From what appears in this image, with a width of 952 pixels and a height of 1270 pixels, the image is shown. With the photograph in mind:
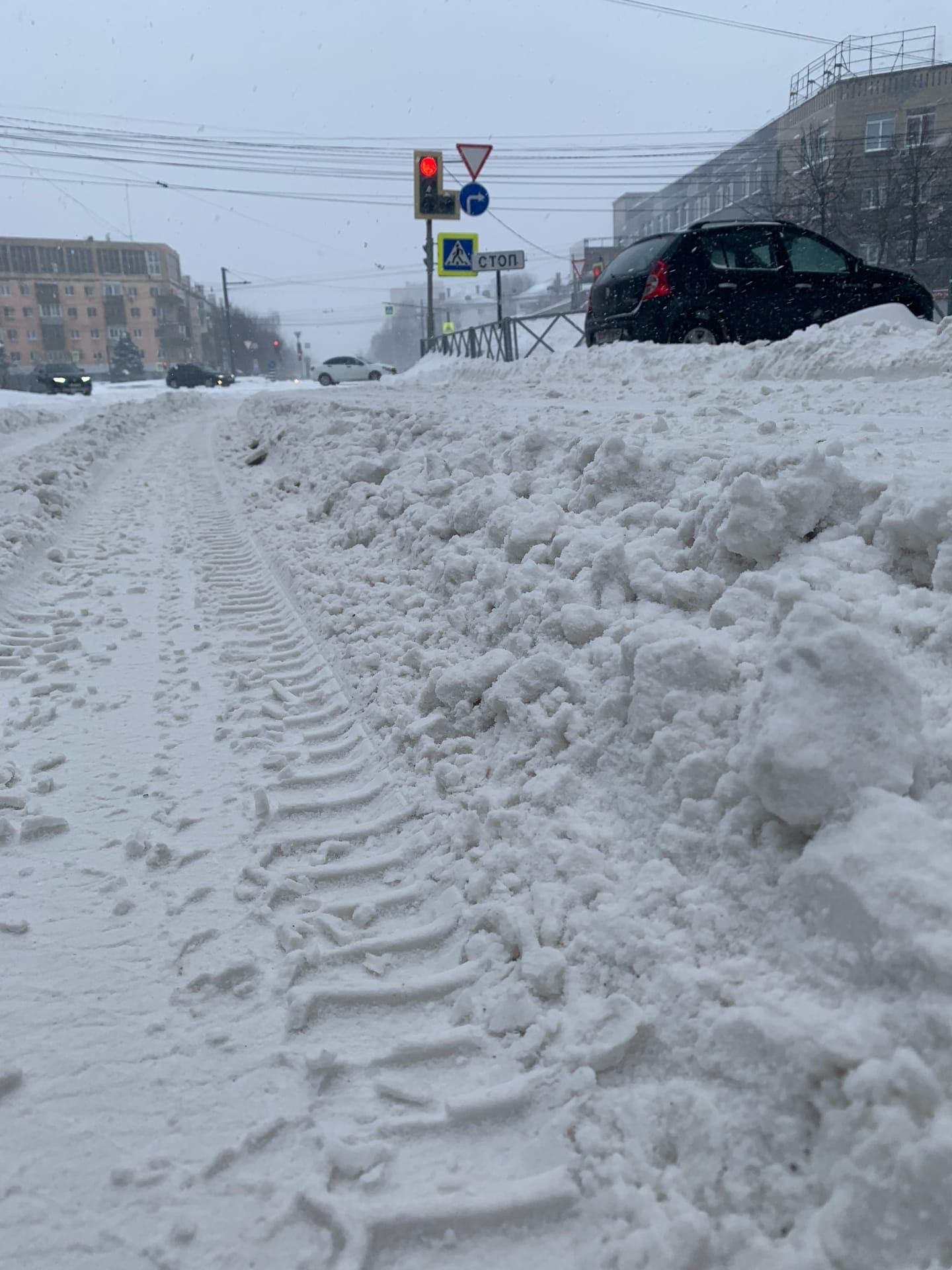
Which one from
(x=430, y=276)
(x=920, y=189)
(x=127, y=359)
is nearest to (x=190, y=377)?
(x=430, y=276)

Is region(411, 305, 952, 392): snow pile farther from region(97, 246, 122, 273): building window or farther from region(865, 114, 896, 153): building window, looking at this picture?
region(97, 246, 122, 273): building window

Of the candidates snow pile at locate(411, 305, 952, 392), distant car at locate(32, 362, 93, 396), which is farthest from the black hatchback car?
distant car at locate(32, 362, 93, 396)

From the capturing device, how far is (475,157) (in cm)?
1553

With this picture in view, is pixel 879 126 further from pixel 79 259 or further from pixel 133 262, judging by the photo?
pixel 79 259

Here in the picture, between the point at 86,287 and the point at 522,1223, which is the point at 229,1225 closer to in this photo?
the point at 522,1223

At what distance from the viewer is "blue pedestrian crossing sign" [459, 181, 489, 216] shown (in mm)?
16000

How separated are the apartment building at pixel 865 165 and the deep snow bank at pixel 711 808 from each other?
21.0 metres

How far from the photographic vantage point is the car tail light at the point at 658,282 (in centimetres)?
963

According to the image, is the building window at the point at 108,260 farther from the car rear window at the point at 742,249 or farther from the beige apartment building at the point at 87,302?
the car rear window at the point at 742,249

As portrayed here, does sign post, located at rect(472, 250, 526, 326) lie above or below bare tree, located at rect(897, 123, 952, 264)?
below

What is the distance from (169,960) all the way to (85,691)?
1972 mm

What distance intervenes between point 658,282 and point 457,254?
343 inches

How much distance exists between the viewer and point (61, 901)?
2.46 m

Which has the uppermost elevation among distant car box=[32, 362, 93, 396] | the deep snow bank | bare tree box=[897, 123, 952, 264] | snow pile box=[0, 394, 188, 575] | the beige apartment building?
the beige apartment building
